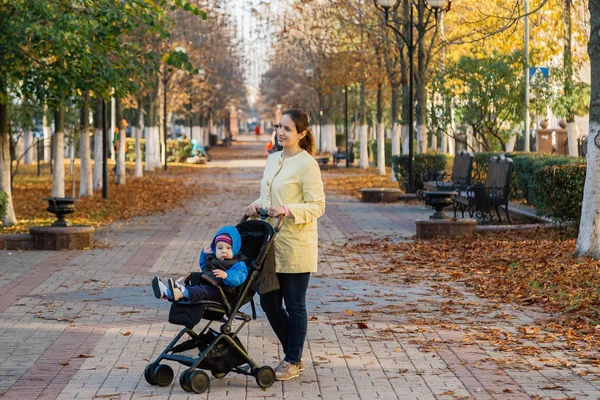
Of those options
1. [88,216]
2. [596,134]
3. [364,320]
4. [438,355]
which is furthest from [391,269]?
[88,216]

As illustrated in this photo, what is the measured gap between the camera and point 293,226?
7000 mm

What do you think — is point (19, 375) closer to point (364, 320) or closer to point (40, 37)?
point (364, 320)

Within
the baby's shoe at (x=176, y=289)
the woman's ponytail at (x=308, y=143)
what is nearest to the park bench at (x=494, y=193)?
the woman's ponytail at (x=308, y=143)

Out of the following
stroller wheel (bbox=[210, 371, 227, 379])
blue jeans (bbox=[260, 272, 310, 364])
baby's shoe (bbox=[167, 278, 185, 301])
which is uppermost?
baby's shoe (bbox=[167, 278, 185, 301])

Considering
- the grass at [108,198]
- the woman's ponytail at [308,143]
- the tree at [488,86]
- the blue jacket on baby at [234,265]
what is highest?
the tree at [488,86]

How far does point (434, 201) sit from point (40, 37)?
6.24 metres

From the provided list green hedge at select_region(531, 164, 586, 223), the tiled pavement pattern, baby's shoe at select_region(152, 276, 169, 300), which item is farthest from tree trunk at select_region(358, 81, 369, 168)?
baby's shoe at select_region(152, 276, 169, 300)

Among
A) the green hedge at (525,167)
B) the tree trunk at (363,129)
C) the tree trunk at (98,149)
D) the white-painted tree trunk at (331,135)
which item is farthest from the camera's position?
the white-painted tree trunk at (331,135)

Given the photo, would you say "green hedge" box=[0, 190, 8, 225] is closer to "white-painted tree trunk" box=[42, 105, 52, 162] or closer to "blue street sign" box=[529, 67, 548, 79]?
"blue street sign" box=[529, 67, 548, 79]

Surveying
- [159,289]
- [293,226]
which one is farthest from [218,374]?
[293,226]

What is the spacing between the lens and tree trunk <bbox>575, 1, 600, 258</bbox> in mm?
12617

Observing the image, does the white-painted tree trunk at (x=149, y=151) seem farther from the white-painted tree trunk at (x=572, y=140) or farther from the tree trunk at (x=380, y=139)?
the white-painted tree trunk at (x=572, y=140)

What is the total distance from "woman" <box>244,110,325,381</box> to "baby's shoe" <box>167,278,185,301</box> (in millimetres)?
511

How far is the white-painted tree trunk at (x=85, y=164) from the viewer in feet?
85.6
